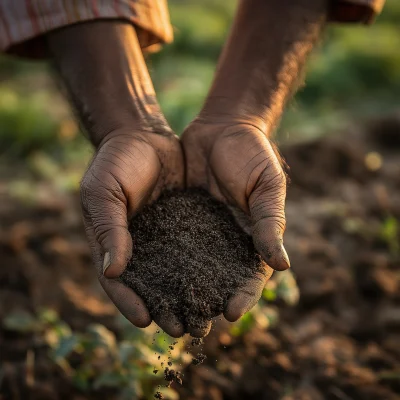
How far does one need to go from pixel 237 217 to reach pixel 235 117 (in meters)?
0.34

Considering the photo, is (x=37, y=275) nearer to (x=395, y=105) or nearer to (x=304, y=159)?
(x=304, y=159)

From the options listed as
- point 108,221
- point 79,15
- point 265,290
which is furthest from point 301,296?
point 79,15

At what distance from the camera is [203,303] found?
165 cm

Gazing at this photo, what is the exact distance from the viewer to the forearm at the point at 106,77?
77.9 inches

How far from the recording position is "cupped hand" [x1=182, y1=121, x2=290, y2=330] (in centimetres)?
169

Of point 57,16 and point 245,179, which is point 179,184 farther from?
point 57,16

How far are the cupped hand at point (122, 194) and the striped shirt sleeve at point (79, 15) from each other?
39 cm

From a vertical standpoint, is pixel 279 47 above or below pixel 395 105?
above

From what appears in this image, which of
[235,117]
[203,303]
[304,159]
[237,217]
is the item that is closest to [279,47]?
[235,117]

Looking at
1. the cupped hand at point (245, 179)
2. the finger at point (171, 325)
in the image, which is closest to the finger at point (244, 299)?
the cupped hand at point (245, 179)

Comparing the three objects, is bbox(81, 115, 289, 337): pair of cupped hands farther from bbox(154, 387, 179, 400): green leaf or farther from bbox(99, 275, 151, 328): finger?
bbox(154, 387, 179, 400): green leaf

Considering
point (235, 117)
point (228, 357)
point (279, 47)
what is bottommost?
point (228, 357)

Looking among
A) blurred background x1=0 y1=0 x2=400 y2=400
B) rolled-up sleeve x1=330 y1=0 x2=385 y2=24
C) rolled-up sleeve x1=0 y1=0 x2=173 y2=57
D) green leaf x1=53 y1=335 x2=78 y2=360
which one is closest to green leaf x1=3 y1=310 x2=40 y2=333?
blurred background x1=0 y1=0 x2=400 y2=400

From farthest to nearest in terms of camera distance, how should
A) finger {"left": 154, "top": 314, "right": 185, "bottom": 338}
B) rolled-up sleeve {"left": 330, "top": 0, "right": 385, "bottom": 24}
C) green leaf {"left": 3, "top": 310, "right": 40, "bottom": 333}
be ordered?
green leaf {"left": 3, "top": 310, "right": 40, "bottom": 333}
rolled-up sleeve {"left": 330, "top": 0, "right": 385, "bottom": 24}
finger {"left": 154, "top": 314, "right": 185, "bottom": 338}
